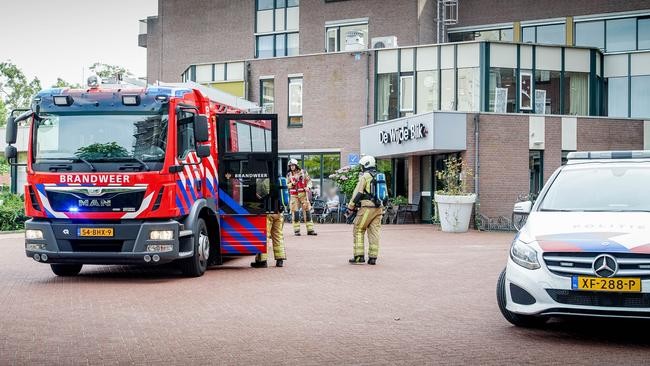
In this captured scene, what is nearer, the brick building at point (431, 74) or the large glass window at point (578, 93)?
the brick building at point (431, 74)

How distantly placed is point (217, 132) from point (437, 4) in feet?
102

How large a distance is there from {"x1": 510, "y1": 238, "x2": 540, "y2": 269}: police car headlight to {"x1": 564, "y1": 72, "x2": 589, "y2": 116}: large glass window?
94.3 ft

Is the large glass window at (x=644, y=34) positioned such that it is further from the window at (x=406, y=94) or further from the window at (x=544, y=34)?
the window at (x=406, y=94)

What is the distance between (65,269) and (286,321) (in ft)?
20.2

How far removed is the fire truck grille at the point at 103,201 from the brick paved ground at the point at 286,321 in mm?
1120

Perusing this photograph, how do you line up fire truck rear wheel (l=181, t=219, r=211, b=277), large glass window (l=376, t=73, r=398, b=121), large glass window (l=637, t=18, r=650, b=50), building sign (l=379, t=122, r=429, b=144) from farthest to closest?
large glass window (l=637, t=18, r=650, b=50), large glass window (l=376, t=73, r=398, b=121), building sign (l=379, t=122, r=429, b=144), fire truck rear wheel (l=181, t=219, r=211, b=277)

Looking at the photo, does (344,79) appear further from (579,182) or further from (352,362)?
(352,362)

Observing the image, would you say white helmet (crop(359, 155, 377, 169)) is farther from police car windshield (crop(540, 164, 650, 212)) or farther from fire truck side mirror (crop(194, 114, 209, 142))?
police car windshield (crop(540, 164, 650, 212))

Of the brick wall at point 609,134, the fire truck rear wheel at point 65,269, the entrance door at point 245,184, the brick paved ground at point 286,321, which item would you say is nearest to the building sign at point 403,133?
the brick wall at point 609,134

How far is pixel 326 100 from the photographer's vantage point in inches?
1518

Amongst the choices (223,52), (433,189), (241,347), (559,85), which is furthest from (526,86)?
(241,347)

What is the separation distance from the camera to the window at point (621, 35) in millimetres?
41344

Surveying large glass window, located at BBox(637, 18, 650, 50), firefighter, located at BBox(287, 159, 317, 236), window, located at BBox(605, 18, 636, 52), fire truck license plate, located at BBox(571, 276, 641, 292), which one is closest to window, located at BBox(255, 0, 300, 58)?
window, located at BBox(605, 18, 636, 52)

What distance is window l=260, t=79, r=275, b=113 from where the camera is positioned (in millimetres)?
39844
